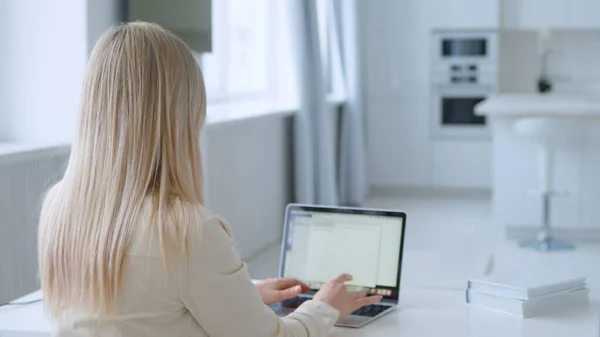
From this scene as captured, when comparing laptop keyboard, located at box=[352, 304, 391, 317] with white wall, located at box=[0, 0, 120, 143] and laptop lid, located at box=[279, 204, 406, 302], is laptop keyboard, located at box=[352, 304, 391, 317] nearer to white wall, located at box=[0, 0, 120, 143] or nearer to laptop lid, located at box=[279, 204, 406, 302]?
laptop lid, located at box=[279, 204, 406, 302]

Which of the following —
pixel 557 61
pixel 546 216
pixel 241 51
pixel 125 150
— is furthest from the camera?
pixel 557 61

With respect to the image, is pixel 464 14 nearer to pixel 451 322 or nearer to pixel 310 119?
pixel 310 119

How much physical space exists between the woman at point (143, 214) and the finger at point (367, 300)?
1.16 feet

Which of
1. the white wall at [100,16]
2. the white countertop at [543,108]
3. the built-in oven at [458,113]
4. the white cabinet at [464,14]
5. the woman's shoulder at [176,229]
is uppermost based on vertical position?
the white cabinet at [464,14]

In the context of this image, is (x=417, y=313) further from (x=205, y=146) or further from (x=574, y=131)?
(x=574, y=131)

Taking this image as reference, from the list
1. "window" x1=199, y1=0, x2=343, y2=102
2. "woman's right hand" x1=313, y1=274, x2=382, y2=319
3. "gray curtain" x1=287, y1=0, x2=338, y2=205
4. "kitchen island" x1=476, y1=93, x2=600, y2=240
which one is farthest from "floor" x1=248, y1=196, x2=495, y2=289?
"window" x1=199, y1=0, x2=343, y2=102

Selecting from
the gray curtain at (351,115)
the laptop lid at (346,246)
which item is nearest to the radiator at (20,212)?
the laptop lid at (346,246)

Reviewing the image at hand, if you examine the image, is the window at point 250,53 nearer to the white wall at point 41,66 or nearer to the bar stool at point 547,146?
the bar stool at point 547,146

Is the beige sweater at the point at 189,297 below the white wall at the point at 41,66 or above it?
below

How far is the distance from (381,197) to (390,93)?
88 cm

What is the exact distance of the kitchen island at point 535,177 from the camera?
556 cm

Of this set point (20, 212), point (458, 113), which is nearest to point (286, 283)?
point (20, 212)

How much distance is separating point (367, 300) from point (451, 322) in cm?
17

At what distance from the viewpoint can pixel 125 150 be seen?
4.58 feet
